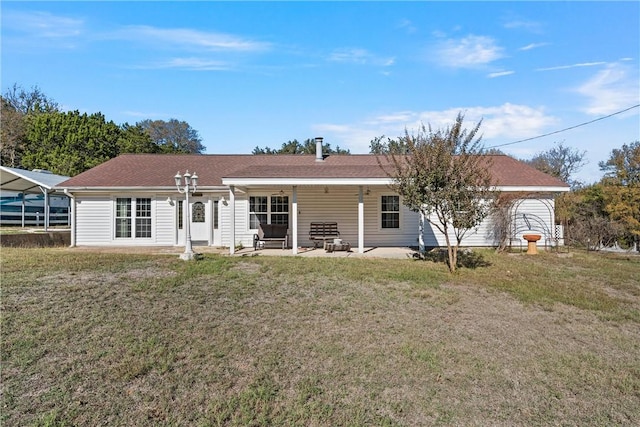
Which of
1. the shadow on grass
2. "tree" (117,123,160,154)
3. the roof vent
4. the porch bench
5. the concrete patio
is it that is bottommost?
the shadow on grass

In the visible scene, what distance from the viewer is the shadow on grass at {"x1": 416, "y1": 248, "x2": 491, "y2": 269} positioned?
10773 mm

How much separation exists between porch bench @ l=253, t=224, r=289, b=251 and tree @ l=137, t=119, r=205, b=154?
165ft

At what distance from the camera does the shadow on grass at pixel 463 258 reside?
10773 mm

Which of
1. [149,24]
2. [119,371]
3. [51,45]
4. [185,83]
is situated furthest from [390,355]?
[185,83]

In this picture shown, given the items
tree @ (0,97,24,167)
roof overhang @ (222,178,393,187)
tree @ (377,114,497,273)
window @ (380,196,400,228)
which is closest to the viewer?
tree @ (377,114,497,273)

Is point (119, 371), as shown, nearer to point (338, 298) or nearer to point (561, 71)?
point (338, 298)

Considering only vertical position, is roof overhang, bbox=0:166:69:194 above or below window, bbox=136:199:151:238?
above

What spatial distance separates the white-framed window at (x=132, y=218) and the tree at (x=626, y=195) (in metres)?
19.2

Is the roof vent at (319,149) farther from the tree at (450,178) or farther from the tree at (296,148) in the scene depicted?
the tree at (296,148)

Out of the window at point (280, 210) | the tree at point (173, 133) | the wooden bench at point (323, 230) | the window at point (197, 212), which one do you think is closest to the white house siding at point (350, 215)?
the wooden bench at point (323, 230)

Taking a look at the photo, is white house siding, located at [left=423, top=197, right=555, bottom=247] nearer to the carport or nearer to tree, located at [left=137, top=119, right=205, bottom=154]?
the carport

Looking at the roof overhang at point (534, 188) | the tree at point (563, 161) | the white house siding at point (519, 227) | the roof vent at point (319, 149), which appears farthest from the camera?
the tree at point (563, 161)

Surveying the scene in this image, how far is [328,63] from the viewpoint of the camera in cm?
1564

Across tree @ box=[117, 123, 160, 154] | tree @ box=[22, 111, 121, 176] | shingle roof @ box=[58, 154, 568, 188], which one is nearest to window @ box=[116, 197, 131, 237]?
shingle roof @ box=[58, 154, 568, 188]
